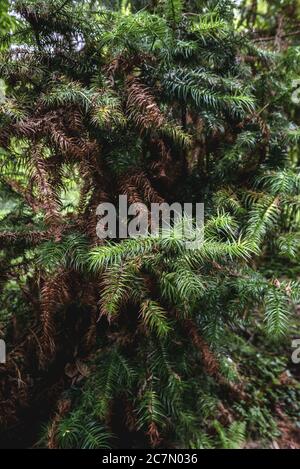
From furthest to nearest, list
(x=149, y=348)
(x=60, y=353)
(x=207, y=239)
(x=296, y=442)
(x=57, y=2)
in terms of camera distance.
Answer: (x=296, y=442) < (x=60, y=353) < (x=149, y=348) < (x=57, y=2) < (x=207, y=239)

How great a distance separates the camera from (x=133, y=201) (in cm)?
176

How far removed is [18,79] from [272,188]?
49.8 inches

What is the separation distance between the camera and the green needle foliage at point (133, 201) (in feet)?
5.29

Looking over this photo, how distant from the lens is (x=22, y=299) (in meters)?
2.17

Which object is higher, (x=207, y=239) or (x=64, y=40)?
(x=64, y=40)

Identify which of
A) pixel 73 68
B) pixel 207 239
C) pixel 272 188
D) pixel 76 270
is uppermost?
pixel 73 68

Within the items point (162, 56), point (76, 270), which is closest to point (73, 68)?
point (162, 56)

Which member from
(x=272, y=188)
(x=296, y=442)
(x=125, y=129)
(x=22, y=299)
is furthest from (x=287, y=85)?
(x=296, y=442)

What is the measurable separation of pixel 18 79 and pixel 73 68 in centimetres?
27

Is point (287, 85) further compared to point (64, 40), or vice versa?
point (287, 85)

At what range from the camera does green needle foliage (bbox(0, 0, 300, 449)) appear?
1.61 meters

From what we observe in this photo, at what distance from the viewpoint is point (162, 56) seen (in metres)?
1.76

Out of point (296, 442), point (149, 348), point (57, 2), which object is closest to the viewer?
point (57, 2)

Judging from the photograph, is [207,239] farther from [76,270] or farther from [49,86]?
[49,86]
